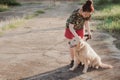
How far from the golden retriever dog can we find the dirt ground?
0.41ft

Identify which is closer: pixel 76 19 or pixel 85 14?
pixel 85 14

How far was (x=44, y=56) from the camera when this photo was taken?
8555 mm

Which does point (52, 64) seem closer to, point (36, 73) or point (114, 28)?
point (36, 73)

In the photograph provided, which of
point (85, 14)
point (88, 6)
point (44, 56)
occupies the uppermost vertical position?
point (88, 6)

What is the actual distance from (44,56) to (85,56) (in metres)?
1.85

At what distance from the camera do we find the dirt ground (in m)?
6.91

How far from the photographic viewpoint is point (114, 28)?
12.1 meters

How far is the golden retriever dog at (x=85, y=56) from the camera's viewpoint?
676cm

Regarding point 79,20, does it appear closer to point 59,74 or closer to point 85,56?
point 85,56

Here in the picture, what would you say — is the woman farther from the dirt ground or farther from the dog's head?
the dirt ground

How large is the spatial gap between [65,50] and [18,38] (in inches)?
96.5

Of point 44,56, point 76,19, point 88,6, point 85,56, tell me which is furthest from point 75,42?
point 44,56

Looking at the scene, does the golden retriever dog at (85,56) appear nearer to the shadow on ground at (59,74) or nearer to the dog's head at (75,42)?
the dog's head at (75,42)

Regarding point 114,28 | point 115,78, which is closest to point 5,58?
point 115,78
